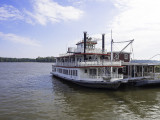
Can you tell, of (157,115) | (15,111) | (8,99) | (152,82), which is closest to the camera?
(157,115)

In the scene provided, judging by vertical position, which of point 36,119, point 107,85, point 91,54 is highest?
point 91,54

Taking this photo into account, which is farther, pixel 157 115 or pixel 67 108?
pixel 67 108

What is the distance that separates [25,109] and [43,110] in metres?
1.89

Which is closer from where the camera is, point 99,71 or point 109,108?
point 109,108

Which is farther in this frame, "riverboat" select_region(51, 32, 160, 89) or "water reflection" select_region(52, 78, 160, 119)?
"riverboat" select_region(51, 32, 160, 89)

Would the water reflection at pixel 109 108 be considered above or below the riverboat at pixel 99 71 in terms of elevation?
below

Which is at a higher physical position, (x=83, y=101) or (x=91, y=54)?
(x=91, y=54)

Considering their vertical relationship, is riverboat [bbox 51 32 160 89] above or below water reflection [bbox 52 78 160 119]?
above

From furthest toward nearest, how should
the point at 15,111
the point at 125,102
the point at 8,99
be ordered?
1. the point at 8,99
2. the point at 125,102
3. the point at 15,111

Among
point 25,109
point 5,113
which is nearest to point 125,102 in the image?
point 25,109

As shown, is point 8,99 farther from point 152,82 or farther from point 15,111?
point 152,82

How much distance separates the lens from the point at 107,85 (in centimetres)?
2130

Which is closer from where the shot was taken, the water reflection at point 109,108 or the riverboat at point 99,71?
the water reflection at point 109,108

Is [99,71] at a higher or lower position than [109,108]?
higher
